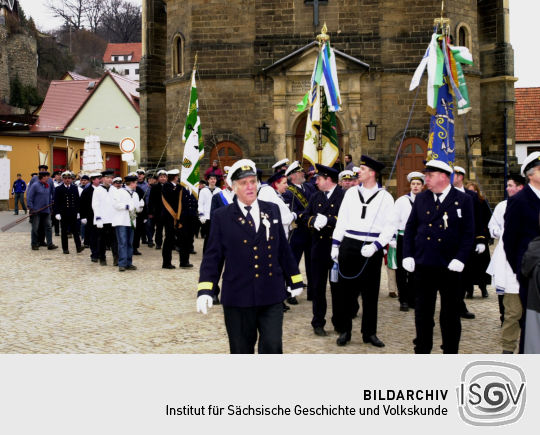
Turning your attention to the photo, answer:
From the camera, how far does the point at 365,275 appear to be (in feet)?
23.7

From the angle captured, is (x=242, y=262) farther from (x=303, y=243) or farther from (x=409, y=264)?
(x=303, y=243)

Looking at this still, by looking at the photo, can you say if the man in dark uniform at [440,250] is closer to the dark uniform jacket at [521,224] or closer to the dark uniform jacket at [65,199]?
the dark uniform jacket at [521,224]

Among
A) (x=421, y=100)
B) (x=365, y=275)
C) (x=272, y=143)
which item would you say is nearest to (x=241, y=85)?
(x=272, y=143)

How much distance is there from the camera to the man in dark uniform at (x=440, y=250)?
6062mm

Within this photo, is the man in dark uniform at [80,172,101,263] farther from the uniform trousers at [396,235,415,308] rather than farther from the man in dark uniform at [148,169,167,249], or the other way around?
the uniform trousers at [396,235,415,308]

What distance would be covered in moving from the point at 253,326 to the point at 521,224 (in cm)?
239

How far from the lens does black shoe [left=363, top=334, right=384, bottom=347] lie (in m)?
7.15

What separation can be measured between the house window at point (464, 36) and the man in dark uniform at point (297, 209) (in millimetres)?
17926

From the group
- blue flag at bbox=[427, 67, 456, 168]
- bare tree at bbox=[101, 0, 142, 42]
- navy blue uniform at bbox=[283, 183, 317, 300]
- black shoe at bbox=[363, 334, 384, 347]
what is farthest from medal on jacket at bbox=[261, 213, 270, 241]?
bare tree at bbox=[101, 0, 142, 42]

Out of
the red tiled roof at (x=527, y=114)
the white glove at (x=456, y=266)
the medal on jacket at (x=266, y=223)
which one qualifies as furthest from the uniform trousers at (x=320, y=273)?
the red tiled roof at (x=527, y=114)

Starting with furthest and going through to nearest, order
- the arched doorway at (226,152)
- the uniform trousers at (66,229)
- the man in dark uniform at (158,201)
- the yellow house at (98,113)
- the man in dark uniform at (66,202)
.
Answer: the yellow house at (98,113), the arched doorway at (226,152), the man in dark uniform at (66,202), the uniform trousers at (66,229), the man in dark uniform at (158,201)
